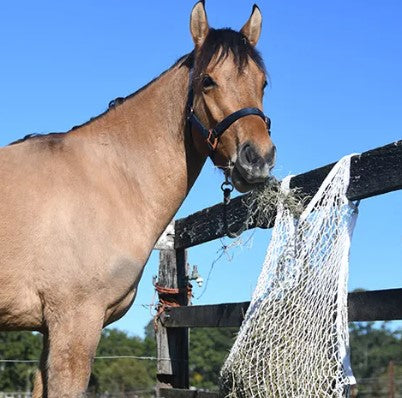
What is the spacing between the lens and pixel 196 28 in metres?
4.18

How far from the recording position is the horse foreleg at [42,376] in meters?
3.77

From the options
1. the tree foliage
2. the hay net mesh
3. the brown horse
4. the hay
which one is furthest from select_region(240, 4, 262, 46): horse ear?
the tree foliage

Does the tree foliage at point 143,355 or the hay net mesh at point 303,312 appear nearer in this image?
the hay net mesh at point 303,312

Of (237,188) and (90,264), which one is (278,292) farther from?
(90,264)

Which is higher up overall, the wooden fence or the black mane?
the black mane

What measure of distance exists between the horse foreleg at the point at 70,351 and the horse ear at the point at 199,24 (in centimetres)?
172

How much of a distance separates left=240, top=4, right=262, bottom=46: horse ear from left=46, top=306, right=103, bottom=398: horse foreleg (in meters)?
1.97

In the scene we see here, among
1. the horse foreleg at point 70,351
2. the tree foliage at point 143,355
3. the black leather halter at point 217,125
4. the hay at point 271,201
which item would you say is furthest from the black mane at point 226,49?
the tree foliage at point 143,355

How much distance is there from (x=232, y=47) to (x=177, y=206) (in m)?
0.99

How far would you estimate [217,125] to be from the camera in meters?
3.94

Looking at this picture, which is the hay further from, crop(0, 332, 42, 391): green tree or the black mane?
crop(0, 332, 42, 391): green tree

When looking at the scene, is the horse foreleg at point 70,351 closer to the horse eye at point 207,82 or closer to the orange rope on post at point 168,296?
the horse eye at point 207,82

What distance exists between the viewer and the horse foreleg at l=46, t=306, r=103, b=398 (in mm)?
3609

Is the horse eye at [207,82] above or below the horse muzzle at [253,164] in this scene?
above
